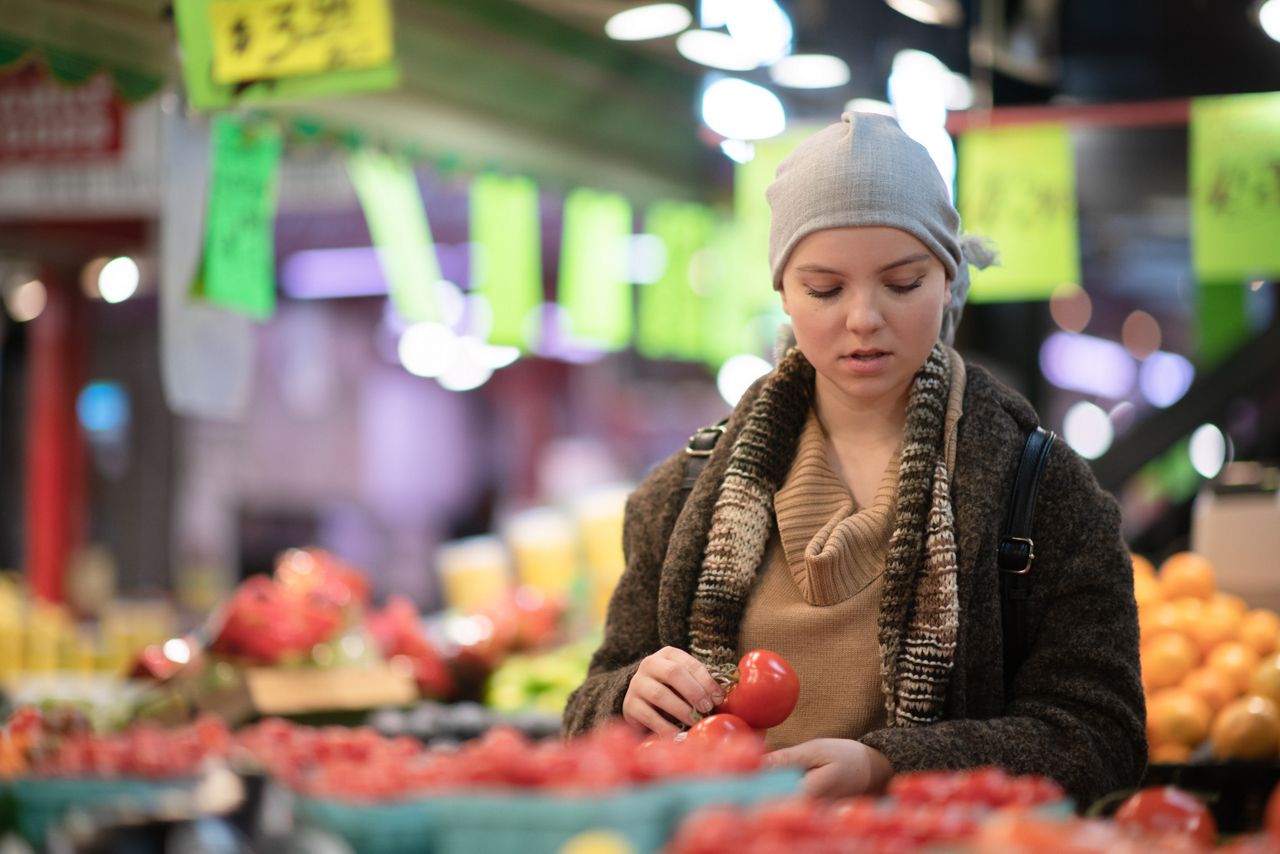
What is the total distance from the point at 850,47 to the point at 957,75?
592 mm

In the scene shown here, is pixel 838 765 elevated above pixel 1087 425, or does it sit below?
below

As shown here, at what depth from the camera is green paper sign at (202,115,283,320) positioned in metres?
4.11

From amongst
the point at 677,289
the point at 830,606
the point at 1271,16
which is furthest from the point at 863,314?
the point at 677,289

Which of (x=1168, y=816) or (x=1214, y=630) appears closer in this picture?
(x=1168, y=816)

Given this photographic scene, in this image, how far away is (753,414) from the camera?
2543 millimetres

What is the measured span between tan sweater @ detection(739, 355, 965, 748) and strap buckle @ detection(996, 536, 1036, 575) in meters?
0.15

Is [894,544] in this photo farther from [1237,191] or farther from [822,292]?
[1237,191]

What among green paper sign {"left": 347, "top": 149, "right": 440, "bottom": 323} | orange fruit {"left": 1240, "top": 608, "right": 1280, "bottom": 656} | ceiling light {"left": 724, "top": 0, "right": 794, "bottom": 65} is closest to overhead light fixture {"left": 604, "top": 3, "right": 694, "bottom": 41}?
ceiling light {"left": 724, "top": 0, "right": 794, "bottom": 65}

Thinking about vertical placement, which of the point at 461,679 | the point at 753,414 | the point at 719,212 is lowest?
the point at 461,679

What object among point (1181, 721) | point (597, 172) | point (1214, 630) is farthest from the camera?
point (597, 172)

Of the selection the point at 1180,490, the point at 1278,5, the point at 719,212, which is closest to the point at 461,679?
the point at 719,212

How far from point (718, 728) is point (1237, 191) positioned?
2.85m

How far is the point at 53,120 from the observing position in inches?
211

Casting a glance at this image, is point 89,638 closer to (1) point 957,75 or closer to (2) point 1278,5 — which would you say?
(1) point 957,75
